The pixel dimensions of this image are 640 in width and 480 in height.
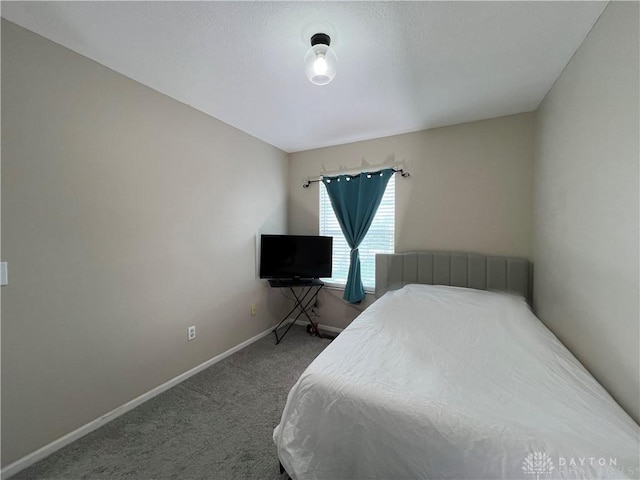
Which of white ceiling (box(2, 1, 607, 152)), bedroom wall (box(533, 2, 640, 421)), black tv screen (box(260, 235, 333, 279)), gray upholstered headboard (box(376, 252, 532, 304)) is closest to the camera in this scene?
bedroom wall (box(533, 2, 640, 421))

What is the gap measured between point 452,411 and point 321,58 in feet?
5.88

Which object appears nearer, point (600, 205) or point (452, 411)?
point (452, 411)

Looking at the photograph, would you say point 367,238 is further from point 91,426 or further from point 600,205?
point 91,426

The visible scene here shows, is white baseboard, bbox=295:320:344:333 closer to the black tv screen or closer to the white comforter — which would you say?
the black tv screen

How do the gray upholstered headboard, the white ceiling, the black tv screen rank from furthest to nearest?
1. the black tv screen
2. the gray upholstered headboard
3. the white ceiling

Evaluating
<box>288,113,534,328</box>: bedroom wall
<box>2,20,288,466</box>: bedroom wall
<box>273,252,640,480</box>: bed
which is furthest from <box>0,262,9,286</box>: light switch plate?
<box>288,113,534,328</box>: bedroom wall

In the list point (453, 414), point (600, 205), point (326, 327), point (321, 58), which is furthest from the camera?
point (326, 327)

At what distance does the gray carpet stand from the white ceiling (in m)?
2.48

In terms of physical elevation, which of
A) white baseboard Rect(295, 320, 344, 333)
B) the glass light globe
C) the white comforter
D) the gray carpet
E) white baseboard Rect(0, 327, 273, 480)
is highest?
the glass light globe

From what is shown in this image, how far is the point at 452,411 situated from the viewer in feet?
3.06

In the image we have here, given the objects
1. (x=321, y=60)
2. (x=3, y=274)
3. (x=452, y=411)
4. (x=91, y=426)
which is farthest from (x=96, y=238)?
(x=452, y=411)

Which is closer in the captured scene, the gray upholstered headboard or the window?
the gray upholstered headboard

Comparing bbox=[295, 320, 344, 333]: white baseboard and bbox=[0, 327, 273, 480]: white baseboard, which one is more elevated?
bbox=[295, 320, 344, 333]: white baseboard

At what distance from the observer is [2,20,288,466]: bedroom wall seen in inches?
55.5
